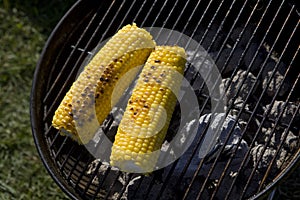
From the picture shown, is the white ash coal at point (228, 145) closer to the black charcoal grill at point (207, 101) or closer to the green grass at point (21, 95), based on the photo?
the black charcoal grill at point (207, 101)

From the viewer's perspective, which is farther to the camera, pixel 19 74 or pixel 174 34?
pixel 19 74

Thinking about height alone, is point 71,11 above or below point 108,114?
above

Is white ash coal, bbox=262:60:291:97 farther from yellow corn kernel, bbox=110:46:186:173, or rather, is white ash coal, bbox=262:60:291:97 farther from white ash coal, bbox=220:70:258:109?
yellow corn kernel, bbox=110:46:186:173

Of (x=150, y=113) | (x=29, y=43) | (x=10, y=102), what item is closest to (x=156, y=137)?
(x=150, y=113)

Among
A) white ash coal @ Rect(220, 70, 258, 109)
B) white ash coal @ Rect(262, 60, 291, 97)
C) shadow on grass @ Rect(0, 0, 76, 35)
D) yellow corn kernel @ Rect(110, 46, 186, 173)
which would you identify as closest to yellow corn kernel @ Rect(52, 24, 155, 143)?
yellow corn kernel @ Rect(110, 46, 186, 173)

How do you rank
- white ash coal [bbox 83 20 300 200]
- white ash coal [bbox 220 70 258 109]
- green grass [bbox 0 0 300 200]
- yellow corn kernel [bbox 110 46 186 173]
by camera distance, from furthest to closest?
green grass [bbox 0 0 300 200] → white ash coal [bbox 220 70 258 109] → white ash coal [bbox 83 20 300 200] → yellow corn kernel [bbox 110 46 186 173]

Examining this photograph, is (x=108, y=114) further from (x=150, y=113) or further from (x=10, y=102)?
(x=10, y=102)
